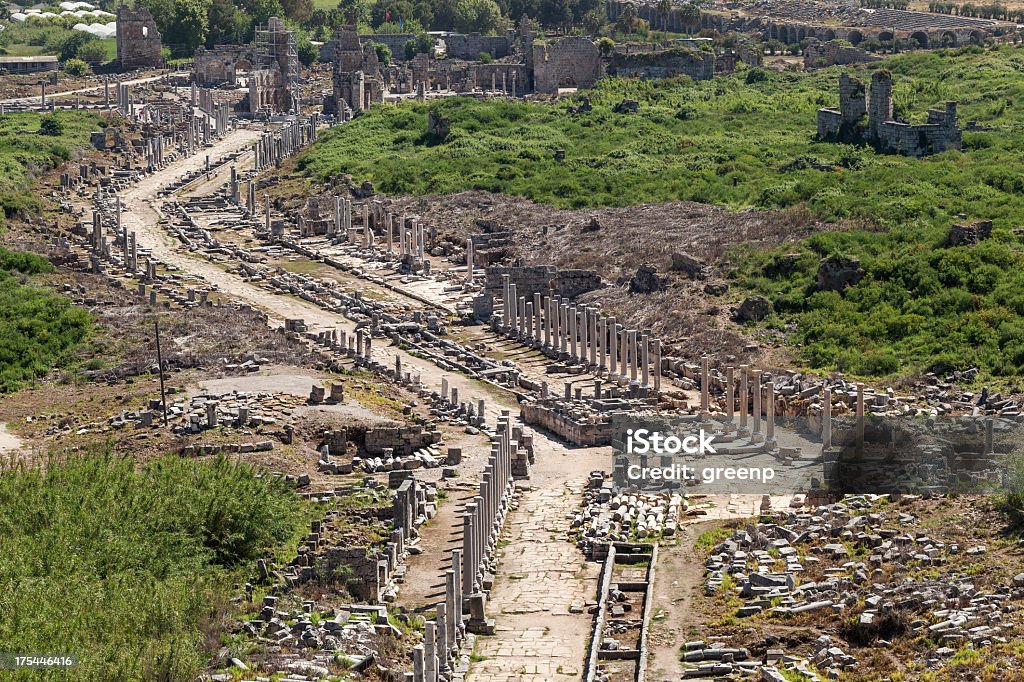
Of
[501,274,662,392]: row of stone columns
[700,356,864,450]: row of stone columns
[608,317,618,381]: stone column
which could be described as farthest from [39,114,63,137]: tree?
[700,356,864,450]: row of stone columns

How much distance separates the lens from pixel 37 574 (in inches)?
1425

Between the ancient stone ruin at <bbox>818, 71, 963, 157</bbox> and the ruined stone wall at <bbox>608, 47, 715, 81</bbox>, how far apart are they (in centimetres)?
3216

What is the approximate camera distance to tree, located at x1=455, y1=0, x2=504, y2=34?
153125mm

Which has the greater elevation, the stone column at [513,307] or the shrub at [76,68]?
the shrub at [76,68]

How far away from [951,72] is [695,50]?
2400 cm

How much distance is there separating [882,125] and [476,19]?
68.3m

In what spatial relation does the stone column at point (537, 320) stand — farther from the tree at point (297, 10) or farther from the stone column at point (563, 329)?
the tree at point (297, 10)

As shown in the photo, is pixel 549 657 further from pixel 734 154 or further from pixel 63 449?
Result: pixel 734 154

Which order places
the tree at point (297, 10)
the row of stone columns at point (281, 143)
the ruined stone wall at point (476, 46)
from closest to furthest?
the row of stone columns at point (281, 143), the ruined stone wall at point (476, 46), the tree at point (297, 10)

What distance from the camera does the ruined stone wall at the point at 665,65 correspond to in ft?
417

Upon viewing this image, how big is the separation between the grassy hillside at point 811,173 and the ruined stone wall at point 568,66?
20.8ft

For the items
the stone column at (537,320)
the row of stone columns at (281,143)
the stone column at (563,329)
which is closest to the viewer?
the stone column at (563,329)

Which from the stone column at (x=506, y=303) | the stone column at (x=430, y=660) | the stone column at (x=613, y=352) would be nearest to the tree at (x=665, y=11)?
the stone column at (x=506, y=303)

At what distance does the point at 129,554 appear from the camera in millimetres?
37469
